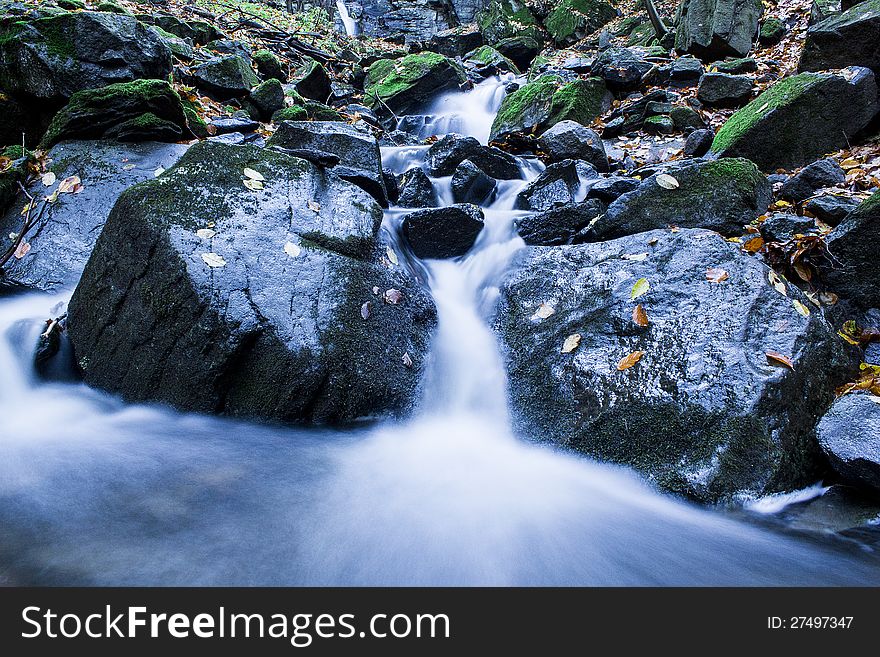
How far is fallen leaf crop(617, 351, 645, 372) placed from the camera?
2936 millimetres

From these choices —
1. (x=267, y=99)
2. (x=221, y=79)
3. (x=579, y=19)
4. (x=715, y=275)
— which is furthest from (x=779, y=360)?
(x=579, y=19)

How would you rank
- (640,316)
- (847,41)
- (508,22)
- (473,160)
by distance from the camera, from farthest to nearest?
(508,22)
(473,160)
(847,41)
(640,316)

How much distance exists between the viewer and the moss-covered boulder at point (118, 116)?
5.29 meters

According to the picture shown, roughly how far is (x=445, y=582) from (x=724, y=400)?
5.84 feet

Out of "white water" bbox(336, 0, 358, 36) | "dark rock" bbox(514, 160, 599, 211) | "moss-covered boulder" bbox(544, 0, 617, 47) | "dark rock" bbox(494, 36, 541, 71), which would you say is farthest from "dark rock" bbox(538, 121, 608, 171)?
"white water" bbox(336, 0, 358, 36)

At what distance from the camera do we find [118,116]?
17.8 feet

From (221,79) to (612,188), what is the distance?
24.9 feet

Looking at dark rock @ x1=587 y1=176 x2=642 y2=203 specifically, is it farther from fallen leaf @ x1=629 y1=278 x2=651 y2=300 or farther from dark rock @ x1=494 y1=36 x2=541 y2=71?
dark rock @ x1=494 y1=36 x2=541 y2=71

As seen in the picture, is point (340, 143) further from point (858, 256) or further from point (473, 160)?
point (858, 256)

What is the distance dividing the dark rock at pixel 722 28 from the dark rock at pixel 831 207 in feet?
29.4

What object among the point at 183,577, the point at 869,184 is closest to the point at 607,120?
the point at 869,184

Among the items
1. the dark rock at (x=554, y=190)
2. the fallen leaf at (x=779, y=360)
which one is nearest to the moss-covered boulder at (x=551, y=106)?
the dark rock at (x=554, y=190)

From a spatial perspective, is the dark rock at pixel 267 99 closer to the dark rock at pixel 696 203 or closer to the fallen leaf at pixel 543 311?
the dark rock at pixel 696 203
